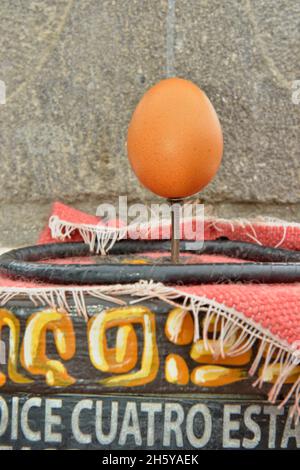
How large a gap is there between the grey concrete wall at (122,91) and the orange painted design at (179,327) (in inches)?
21.5

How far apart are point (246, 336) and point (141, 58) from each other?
645 millimetres

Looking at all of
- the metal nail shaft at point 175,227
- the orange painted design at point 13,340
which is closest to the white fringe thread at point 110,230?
the metal nail shaft at point 175,227

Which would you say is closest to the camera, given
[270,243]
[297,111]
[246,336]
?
[246,336]

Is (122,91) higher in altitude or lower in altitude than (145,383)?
higher

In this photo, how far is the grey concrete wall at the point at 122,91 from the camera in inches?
43.8

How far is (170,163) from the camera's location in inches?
27.7

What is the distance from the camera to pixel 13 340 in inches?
25.4

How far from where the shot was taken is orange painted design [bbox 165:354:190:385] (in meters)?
0.63

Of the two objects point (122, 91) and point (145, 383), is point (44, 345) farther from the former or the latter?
point (122, 91)

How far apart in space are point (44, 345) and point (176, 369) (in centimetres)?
12

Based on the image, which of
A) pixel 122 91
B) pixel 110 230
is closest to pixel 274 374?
pixel 110 230

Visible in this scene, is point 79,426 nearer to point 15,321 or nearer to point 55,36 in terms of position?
point 15,321

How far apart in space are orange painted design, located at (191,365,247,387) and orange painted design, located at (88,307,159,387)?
39 mm
